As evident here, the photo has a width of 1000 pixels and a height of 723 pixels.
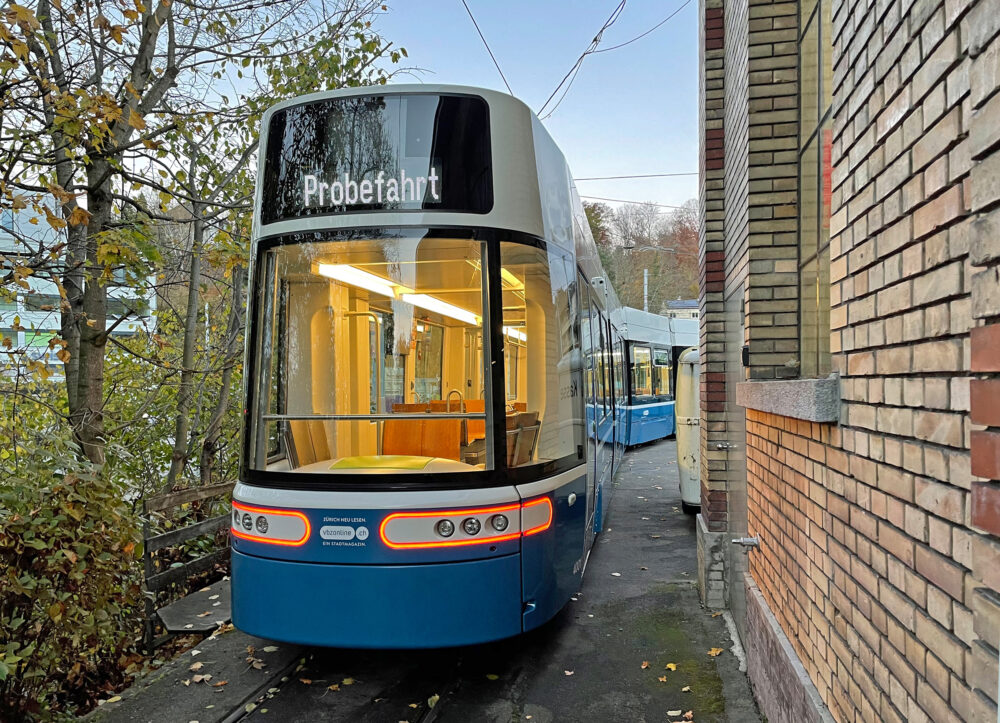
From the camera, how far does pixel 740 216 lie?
507 cm

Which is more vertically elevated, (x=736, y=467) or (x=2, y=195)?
(x=2, y=195)

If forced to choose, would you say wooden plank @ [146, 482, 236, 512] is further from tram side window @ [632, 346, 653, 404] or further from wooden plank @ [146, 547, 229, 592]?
tram side window @ [632, 346, 653, 404]

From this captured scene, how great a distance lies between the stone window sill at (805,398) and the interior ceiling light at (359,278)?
2401mm

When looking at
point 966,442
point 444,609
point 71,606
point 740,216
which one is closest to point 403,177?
point 740,216

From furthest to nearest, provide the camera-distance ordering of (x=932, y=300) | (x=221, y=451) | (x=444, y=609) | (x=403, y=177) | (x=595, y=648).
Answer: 1. (x=221, y=451)
2. (x=595, y=648)
3. (x=403, y=177)
4. (x=444, y=609)
5. (x=932, y=300)

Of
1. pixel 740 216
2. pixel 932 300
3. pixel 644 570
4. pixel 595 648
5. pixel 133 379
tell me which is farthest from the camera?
pixel 133 379

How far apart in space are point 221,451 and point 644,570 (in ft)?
18.7

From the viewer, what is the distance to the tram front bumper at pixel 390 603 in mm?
4402

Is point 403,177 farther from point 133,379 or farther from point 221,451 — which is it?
point 221,451

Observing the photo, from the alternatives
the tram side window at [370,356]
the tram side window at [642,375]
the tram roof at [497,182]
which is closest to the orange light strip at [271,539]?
the tram side window at [370,356]

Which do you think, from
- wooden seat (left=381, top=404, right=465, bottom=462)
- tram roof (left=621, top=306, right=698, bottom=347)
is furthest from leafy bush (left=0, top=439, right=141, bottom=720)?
tram roof (left=621, top=306, right=698, bottom=347)

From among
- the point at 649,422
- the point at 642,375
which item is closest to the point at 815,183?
the point at 642,375

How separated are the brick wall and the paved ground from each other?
1.70 m

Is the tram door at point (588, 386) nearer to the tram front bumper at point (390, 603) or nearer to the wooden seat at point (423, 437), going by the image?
the wooden seat at point (423, 437)
